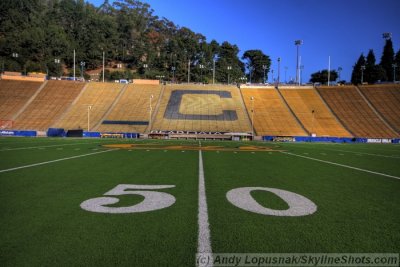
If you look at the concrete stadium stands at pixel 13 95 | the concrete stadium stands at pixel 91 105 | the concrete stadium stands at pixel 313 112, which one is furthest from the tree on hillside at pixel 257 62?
the concrete stadium stands at pixel 13 95

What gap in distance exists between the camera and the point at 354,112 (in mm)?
66750

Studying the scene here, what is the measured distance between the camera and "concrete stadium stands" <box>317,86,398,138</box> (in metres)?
59.9

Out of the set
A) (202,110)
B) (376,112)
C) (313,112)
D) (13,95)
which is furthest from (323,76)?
(13,95)

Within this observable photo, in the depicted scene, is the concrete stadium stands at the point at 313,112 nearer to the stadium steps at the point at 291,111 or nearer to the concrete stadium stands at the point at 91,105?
the stadium steps at the point at 291,111

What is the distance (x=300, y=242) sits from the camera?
14.7ft

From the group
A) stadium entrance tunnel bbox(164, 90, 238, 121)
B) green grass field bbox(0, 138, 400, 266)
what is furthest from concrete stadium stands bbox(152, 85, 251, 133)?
green grass field bbox(0, 138, 400, 266)

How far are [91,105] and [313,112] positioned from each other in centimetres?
4422

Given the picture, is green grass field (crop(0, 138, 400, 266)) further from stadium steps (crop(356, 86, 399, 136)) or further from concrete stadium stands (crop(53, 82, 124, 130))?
stadium steps (crop(356, 86, 399, 136))

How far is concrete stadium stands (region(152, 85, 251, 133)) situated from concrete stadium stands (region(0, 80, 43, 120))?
86.5ft

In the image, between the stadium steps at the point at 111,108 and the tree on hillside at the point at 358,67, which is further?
the tree on hillside at the point at 358,67

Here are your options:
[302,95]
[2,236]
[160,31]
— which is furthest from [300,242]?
[160,31]

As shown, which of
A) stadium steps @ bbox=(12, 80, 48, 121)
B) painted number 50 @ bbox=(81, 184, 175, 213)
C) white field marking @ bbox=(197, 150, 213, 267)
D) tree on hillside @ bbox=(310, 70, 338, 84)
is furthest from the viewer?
tree on hillside @ bbox=(310, 70, 338, 84)

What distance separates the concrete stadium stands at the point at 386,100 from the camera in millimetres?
63894

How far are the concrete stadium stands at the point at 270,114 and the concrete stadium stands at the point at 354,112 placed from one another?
31.7 feet
